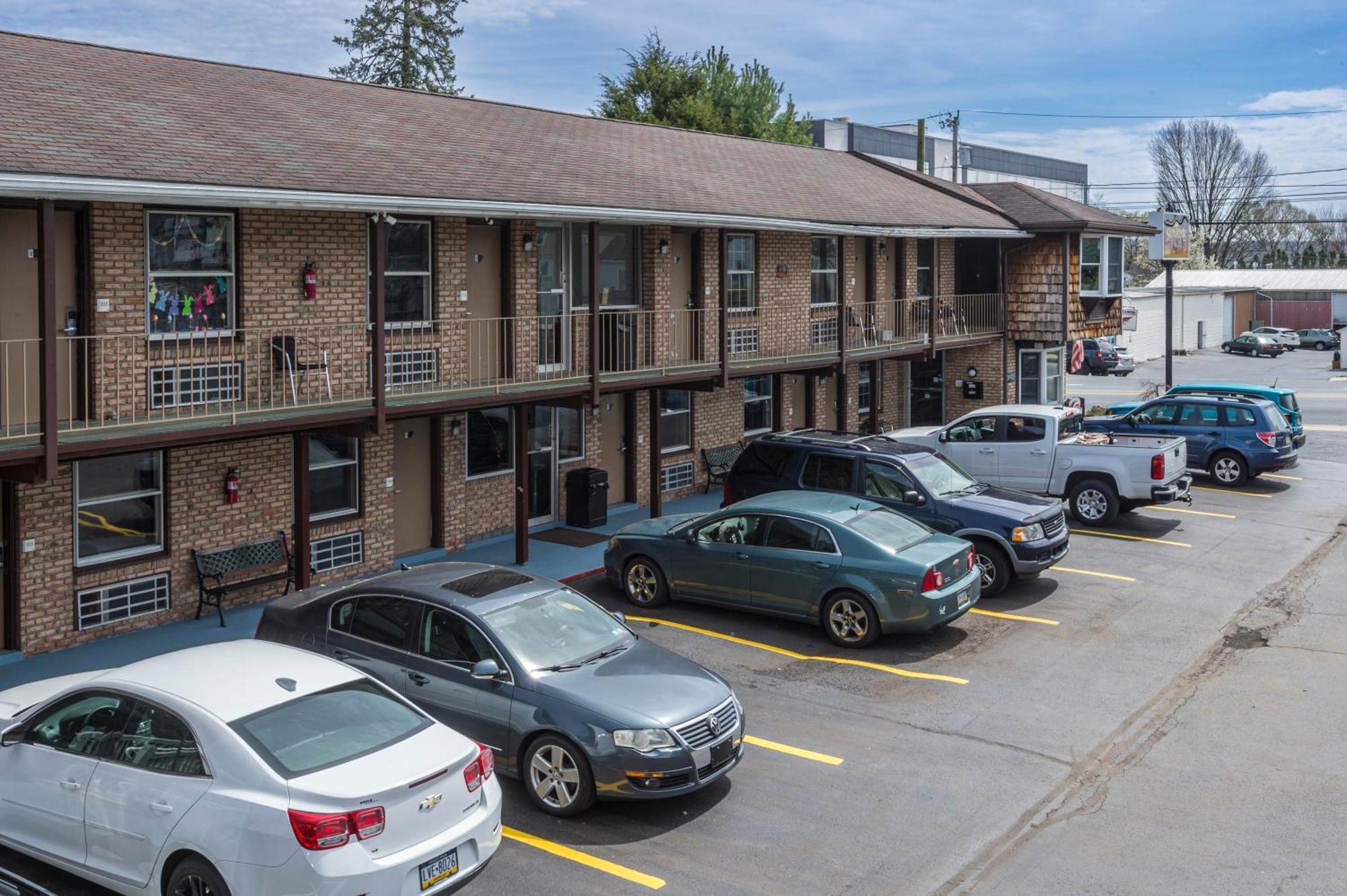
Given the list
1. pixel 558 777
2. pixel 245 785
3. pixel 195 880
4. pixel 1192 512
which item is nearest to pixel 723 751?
pixel 558 777

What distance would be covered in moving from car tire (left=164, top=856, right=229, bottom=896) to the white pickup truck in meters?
13.7

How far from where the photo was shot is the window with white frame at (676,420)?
21.8 m

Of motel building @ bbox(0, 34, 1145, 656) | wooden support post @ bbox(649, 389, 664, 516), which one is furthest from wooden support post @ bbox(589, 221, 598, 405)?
wooden support post @ bbox(649, 389, 664, 516)

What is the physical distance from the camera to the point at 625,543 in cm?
1506

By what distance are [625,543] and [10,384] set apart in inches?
265

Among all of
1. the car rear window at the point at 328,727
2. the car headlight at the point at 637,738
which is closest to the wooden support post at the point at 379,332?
the car headlight at the point at 637,738

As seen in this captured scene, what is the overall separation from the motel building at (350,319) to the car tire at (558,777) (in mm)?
5271

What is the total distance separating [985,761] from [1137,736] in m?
1.58

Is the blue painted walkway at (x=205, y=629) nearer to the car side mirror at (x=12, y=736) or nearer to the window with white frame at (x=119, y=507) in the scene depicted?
the window with white frame at (x=119, y=507)

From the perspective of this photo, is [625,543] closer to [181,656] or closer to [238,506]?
[238,506]

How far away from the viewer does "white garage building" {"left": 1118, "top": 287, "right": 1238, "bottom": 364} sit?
198ft

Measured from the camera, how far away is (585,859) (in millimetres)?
8422

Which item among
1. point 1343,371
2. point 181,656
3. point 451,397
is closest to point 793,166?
point 451,397

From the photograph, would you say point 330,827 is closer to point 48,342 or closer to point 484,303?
point 48,342
